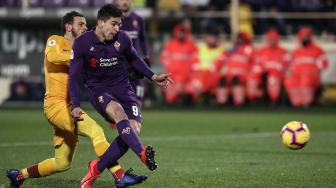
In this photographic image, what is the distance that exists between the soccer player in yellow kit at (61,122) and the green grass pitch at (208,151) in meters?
0.27

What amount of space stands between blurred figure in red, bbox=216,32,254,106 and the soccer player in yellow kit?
50.3ft

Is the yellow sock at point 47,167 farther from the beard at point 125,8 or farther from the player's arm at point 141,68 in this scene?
the beard at point 125,8

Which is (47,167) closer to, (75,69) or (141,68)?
(75,69)

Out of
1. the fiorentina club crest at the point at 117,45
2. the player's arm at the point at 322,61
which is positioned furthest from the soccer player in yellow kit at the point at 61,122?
the player's arm at the point at 322,61

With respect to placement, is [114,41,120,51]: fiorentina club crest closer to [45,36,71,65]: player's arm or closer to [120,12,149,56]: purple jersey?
[45,36,71,65]: player's arm

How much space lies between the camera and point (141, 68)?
28.7 ft

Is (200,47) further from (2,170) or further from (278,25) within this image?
(2,170)

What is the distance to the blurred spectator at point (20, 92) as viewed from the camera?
24.2 m

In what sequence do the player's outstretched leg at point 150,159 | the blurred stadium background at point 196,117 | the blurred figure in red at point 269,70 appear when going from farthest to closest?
1. the blurred figure in red at point 269,70
2. the blurred stadium background at point 196,117
3. the player's outstretched leg at point 150,159

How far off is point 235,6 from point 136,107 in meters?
16.5

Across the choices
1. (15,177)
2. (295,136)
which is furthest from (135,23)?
(15,177)

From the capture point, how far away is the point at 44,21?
82.2 feet

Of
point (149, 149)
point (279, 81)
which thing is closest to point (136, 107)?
point (149, 149)

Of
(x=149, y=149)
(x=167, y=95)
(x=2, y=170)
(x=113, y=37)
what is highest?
(x=113, y=37)
